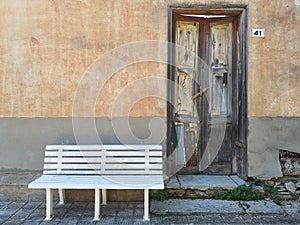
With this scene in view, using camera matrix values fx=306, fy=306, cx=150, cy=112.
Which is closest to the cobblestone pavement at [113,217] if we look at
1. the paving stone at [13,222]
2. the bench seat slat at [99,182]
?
the paving stone at [13,222]

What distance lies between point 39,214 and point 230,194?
223 cm

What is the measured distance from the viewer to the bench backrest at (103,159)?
354 cm

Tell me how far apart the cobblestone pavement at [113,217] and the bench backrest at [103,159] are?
1.38 feet

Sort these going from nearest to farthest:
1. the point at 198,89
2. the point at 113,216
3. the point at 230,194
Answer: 1. the point at 113,216
2. the point at 230,194
3. the point at 198,89

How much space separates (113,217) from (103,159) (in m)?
0.67

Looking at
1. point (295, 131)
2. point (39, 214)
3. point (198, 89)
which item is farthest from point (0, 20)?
point (295, 131)

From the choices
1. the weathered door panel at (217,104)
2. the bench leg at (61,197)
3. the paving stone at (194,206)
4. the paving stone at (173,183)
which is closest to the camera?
the paving stone at (194,206)

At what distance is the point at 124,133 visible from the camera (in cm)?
381

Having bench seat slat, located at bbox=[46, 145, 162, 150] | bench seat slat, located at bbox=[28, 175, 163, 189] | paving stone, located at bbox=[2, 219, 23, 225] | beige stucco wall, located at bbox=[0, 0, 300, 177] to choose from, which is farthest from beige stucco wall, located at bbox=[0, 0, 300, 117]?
paving stone, located at bbox=[2, 219, 23, 225]

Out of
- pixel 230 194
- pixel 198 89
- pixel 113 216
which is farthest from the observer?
pixel 198 89

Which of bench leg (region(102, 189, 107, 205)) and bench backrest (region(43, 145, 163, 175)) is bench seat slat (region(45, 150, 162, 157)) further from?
bench leg (region(102, 189, 107, 205))

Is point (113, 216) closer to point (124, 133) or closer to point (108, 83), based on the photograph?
point (124, 133)

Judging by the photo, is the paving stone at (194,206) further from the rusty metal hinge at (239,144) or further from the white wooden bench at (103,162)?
the rusty metal hinge at (239,144)

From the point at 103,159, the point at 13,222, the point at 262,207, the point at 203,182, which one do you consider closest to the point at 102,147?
the point at 103,159
